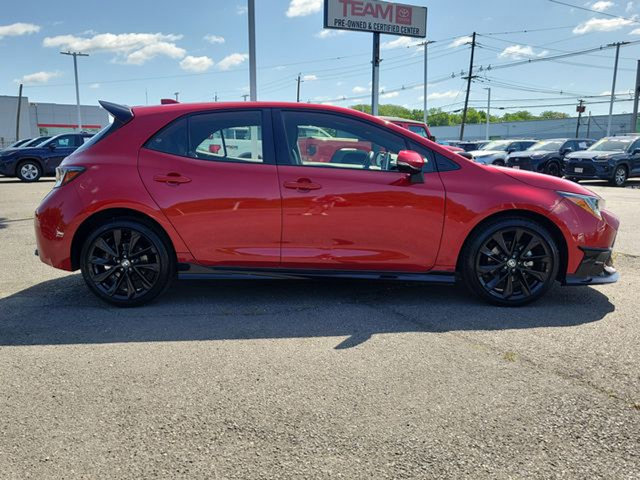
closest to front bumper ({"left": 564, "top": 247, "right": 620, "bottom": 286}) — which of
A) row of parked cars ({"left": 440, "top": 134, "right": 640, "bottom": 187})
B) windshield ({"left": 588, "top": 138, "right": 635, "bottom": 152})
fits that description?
row of parked cars ({"left": 440, "top": 134, "right": 640, "bottom": 187})

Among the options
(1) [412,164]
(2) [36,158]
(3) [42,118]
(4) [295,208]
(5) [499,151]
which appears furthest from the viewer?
(3) [42,118]

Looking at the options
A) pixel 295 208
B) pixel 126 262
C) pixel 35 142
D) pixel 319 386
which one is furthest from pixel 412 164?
pixel 35 142

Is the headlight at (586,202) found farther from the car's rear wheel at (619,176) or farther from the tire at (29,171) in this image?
the tire at (29,171)

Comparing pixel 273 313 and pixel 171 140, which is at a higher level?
pixel 171 140

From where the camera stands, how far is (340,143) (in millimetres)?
4352

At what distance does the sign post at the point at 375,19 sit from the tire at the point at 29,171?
11.7 m

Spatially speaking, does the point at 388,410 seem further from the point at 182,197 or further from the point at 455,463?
the point at 182,197

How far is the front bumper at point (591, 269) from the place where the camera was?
429cm

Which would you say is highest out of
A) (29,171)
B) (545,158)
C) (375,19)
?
(375,19)

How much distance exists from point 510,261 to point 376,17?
19264 millimetres

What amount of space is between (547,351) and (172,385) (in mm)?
2354

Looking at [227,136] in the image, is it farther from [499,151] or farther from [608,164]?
[499,151]

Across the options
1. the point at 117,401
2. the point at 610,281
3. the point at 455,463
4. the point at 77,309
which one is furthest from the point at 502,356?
the point at 77,309

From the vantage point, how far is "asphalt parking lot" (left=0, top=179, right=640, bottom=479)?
2271 millimetres
